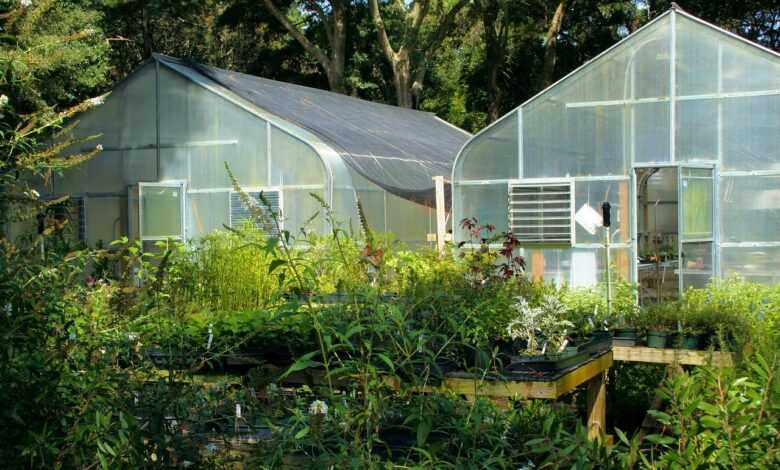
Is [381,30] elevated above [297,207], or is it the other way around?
[381,30]

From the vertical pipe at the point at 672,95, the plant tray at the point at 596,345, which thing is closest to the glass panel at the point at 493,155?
the vertical pipe at the point at 672,95

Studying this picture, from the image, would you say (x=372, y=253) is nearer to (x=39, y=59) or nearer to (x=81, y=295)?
(x=81, y=295)

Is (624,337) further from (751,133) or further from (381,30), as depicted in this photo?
(381,30)

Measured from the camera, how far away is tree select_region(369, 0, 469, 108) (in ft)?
63.3

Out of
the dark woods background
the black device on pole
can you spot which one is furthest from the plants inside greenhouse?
the dark woods background

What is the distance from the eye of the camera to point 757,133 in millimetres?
8594

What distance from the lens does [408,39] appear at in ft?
64.2

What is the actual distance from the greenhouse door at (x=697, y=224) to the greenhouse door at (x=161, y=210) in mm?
5797

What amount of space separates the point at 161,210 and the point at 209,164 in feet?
2.72

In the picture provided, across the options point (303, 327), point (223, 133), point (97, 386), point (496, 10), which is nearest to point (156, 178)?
point (223, 133)

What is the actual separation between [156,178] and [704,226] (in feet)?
21.1

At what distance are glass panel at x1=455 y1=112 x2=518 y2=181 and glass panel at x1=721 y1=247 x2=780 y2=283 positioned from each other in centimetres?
235

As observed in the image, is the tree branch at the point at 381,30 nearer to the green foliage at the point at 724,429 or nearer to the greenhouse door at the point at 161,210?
the greenhouse door at the point at 161,210

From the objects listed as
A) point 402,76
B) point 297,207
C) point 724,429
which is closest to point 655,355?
point 724,429
